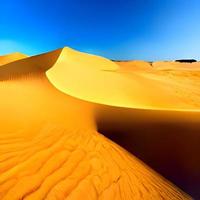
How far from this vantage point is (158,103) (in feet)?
30.4

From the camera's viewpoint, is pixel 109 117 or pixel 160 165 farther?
pixel 109 117

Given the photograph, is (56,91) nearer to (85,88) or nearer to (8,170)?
(85,88)

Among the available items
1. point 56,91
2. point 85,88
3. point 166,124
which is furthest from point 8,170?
point 85,88

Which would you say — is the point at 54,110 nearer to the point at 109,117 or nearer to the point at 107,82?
the point at 109,117

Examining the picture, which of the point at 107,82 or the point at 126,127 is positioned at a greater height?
the point at 107,82

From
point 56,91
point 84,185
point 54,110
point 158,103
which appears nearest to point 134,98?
point 158,103

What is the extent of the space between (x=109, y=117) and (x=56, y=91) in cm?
269

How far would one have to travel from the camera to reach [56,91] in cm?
801

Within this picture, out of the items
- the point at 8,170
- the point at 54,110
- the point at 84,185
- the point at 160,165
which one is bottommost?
the point at 160,165

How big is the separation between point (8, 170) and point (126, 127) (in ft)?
10.7

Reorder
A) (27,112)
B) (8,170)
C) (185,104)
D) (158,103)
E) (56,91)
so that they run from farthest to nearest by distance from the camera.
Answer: (185,104) → (158,103) → (56,91) → (27,112) → (8,170)

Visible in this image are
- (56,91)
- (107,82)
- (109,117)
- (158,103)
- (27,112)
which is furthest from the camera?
(107,82)

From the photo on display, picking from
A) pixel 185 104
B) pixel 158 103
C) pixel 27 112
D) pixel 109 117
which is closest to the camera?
pixel 27 112

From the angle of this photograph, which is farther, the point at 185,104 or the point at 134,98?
the point at 185,104
